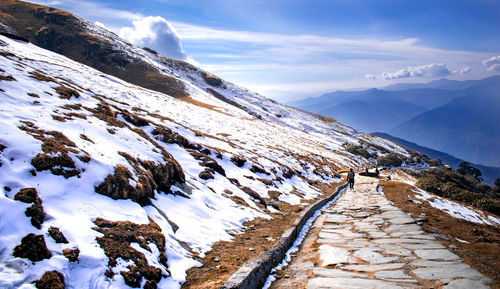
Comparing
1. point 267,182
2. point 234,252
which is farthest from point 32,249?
point 267,182

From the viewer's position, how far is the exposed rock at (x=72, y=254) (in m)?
4.12

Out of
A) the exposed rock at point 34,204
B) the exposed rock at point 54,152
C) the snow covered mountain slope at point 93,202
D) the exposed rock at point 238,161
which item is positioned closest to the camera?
the snow covered mountain slope at point 93,202

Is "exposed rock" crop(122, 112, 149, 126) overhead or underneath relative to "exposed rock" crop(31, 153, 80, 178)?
overhead

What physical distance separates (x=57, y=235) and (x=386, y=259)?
7396 mm

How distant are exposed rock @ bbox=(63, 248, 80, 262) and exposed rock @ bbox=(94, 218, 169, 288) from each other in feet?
1.55

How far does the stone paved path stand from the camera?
493 centimetres

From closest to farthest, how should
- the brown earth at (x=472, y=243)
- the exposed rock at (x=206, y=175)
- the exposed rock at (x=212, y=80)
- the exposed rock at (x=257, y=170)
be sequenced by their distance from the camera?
the brown earth at (x=472, y=243), the exposed rock at (x=206, y=175), the exposed rock at (x=257, y=170), the exposed rock at (x=212, y=80)

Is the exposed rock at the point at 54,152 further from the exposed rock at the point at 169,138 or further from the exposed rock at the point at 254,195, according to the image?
the exposed rock at the point at 254,195

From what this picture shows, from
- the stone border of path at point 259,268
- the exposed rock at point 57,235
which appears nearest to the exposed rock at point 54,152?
the exposed rock at point 57,235

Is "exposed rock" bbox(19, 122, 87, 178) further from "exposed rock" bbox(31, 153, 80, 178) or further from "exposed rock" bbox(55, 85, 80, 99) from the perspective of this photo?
"exposed rock" bbox(55, 85, 80, 99)

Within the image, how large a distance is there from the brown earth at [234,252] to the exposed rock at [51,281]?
221 cm

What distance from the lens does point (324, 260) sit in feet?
20.8

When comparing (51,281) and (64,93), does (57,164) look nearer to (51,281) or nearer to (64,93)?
(51,281)

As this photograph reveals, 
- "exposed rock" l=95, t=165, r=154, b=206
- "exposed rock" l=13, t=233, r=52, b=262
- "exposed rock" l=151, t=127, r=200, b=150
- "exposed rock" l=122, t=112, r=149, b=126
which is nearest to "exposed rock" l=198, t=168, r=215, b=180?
"exposed rock" l=151, t=127, r=200, b=150
